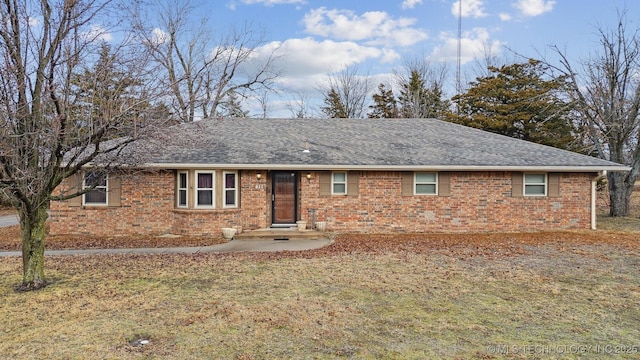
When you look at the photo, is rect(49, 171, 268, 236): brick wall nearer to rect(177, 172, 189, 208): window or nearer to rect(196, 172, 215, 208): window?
rect(177, 172, 189, 208): window

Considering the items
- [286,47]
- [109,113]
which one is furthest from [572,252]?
[286,47]

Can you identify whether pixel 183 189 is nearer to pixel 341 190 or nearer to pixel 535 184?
pixel 341 190

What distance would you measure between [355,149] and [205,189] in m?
5.43

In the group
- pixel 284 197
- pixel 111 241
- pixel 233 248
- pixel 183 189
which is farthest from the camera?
pixel 284 197

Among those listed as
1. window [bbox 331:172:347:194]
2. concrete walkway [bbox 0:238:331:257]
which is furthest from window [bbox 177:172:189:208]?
window [bbox 331:172:347:194]

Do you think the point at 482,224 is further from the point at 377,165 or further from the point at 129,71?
the point at 129,71

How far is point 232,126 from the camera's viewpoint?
15.9m

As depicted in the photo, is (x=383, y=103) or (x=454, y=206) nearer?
(x=454, y=206)

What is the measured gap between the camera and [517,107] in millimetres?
27172

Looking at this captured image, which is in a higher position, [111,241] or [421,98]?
[421,98]

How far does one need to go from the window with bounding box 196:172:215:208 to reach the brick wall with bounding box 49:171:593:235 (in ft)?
2.38

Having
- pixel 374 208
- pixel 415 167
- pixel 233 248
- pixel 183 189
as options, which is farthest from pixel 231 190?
pixel 415 167

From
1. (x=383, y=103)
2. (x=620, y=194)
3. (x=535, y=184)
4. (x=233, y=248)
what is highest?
(x=383, y=103)

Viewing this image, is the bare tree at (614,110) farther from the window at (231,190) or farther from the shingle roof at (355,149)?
the window at (231,190)
